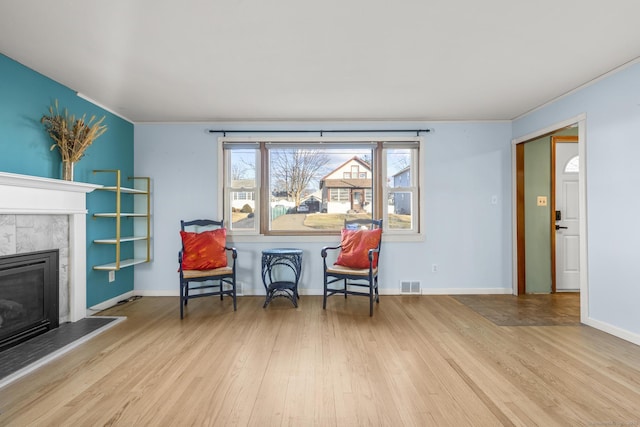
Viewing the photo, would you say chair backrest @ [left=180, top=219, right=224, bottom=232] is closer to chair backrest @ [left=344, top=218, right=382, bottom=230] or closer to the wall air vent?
chair backrest @ [left=344, top=218, right=382, bottom=230]

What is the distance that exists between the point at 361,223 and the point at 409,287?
1085mm

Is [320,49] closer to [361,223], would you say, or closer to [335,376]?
[361,223]

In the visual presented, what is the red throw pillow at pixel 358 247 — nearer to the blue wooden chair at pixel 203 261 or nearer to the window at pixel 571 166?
the blue wooden chair at pixel 203 261

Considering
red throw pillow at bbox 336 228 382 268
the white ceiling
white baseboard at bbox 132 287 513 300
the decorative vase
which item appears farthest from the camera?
white baseboard at bbox 132 287 513 300

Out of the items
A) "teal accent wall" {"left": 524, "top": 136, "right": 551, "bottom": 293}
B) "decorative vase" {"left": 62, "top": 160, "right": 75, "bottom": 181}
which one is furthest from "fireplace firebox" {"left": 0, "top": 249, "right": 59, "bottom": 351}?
"teal accent wall" {"left": 524, "top": 136, "right": 551, "bottom": 293}

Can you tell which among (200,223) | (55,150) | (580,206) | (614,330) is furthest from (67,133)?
(614,330)

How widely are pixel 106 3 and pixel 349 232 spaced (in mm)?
2991

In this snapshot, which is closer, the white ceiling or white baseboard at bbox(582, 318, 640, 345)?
the white ceiling

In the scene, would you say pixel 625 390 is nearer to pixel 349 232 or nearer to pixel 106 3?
pixel 349 232

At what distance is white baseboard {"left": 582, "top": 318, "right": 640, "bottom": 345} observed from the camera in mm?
2566

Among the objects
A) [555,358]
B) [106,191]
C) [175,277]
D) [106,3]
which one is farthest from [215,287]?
[555,358]

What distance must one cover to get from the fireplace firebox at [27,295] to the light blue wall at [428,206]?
1309mm

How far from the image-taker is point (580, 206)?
3092 mm

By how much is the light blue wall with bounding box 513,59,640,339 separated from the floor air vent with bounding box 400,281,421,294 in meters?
1.74
